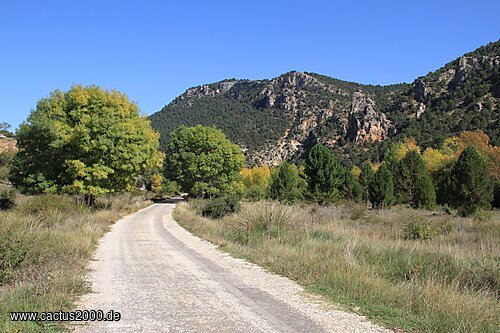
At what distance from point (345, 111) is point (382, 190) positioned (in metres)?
87.9

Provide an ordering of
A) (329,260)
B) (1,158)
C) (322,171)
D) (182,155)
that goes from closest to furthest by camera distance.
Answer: (329,260) → (322,171) → (182,155) → (1,158)

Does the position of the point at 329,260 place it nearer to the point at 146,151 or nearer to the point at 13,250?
the point at 13,250

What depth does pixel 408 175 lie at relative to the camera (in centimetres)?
5650

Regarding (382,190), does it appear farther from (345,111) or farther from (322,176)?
(345,111)

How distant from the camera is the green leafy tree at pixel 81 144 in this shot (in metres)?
28.7

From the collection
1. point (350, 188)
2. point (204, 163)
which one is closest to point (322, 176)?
point (350, 188)

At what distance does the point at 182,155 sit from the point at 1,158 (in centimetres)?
4582

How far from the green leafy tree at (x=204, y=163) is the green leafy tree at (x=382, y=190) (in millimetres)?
23569

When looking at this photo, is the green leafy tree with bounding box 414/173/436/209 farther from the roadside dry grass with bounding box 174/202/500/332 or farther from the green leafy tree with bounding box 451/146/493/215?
the roadside dry grass with bounding box 174/202/500/332

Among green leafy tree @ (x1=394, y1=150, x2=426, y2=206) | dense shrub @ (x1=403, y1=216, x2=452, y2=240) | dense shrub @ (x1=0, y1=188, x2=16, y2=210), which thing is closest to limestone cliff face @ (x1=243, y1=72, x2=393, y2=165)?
green leafy tree @ (x1=394, y1=150, x2=426, y2=206)

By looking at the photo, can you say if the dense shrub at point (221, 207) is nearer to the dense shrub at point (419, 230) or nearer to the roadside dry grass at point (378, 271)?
the roadside dry grass at point (378, 271)

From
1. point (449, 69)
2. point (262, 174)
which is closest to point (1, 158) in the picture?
point (262, 174)

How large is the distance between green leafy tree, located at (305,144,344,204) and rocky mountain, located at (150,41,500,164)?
39006mm

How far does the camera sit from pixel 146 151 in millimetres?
32844
